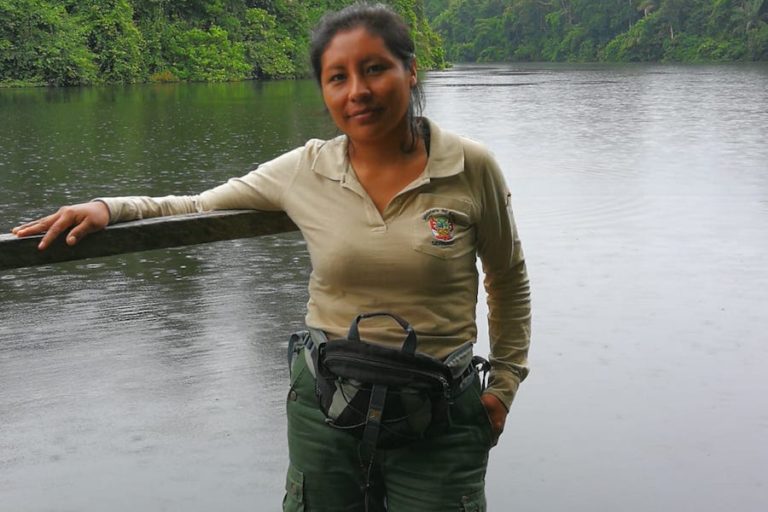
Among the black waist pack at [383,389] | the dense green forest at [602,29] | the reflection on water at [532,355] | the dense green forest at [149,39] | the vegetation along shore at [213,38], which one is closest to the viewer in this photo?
the black waist pack at [383,389]

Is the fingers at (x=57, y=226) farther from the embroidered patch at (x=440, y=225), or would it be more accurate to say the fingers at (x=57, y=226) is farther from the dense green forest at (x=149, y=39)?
the dense green forest at (x=149, y=39)

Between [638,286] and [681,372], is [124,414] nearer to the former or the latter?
[681,372]

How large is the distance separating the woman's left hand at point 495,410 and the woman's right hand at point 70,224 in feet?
2.54

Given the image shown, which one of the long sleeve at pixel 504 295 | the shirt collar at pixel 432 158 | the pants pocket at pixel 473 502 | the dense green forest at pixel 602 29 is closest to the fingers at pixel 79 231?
the shirt collar at pixel 432 158

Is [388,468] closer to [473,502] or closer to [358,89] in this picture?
[473,502]

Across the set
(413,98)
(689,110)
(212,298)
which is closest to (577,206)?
(212,298)

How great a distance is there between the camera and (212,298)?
268 inches

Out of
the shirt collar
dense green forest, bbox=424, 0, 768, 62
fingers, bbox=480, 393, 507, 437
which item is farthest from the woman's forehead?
dense green forest, bbox=424, 0, 768, 62

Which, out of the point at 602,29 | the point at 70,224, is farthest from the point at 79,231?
the point at 602,29

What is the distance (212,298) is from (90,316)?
83cm

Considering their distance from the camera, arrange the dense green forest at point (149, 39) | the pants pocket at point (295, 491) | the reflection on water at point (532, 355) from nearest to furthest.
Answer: the pants pocket at point (295, 491) < the reflection on water at point (532, 355) < the dense green forest at point (149, 39)

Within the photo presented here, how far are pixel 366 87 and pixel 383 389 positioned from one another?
0.52 metres

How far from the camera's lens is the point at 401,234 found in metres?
1.74

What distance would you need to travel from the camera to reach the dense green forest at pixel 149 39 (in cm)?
3634
